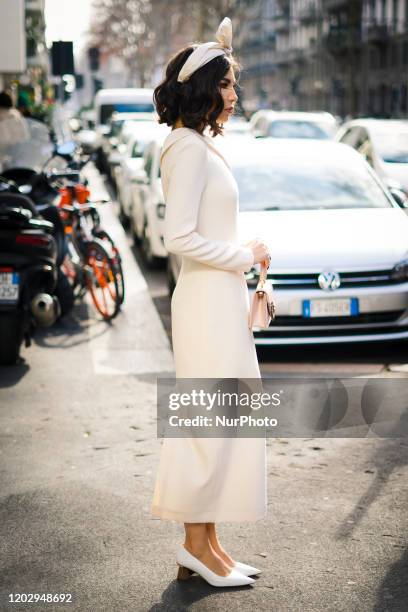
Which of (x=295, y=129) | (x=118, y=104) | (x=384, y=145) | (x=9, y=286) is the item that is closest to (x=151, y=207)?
(x=9, y=286)

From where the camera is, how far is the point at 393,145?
1720 centimetres

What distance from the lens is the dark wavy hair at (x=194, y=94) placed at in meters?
4.00

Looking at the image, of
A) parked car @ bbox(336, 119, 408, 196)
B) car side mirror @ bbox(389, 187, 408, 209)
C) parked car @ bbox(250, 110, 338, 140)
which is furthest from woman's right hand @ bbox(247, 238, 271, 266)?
parked car @ bbox(250, 110, 338, 140)

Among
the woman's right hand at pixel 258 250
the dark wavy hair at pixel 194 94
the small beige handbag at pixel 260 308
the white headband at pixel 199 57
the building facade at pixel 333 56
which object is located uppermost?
the white headband at pixel 199 57

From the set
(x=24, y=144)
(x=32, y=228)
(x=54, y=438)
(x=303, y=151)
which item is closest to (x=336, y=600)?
(x=54, y=438)

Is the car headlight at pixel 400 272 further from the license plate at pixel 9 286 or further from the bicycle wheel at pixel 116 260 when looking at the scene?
the bicycle wheel at pixel 116 260

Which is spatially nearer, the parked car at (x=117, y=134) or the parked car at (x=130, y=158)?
A: the parked car at (x=130, y=158)

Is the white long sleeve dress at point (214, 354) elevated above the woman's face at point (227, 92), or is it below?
below

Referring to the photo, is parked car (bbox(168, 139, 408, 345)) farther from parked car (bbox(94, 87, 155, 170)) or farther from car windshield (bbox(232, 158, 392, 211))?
parked car (bbox(94, 87, 155, 170))

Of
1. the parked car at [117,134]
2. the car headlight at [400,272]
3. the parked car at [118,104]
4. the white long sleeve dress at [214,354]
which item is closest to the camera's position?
the white long sleeve dress at [214,354]

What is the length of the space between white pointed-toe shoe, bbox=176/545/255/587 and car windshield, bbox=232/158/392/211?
517 cm

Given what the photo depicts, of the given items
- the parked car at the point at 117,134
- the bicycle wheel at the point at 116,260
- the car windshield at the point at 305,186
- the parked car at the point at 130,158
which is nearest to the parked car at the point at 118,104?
the parked car at the point at 117,134

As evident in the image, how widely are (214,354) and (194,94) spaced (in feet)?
2.93

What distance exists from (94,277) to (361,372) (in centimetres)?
321
